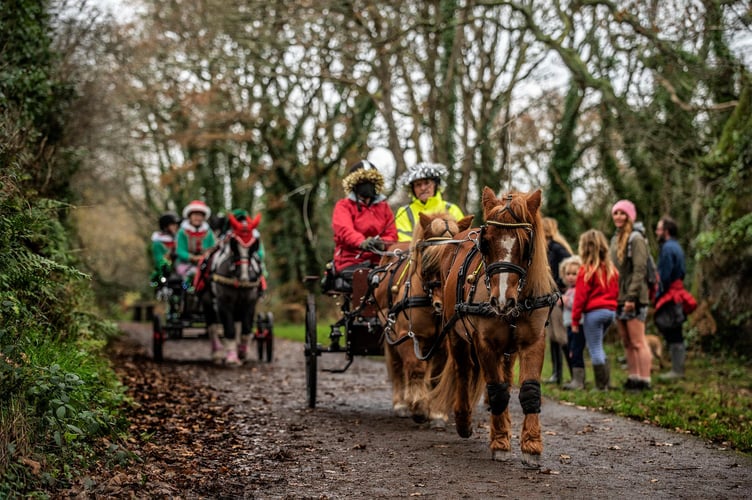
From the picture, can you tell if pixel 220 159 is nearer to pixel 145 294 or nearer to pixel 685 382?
pixel 145 294

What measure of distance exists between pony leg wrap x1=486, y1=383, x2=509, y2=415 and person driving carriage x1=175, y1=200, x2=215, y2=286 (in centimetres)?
967

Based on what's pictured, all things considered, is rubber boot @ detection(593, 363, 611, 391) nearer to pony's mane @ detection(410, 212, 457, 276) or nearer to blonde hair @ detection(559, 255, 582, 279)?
blonde hair @ detection(559, 255, 582, 279)

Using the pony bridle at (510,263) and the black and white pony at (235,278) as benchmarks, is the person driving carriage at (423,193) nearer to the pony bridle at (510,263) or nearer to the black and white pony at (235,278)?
the pony bridle at (510,263)

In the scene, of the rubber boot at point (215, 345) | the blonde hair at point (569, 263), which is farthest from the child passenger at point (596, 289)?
the rubber boot at point (215, 345)

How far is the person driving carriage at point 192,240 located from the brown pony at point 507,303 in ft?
30.7

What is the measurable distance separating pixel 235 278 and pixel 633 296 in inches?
245

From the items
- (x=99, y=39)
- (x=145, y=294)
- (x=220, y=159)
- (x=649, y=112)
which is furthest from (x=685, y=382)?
(x=145, y=294)

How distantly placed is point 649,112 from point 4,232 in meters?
14.4

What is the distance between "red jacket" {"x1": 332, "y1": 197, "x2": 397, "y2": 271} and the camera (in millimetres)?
9383

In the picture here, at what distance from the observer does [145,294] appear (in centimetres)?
3947

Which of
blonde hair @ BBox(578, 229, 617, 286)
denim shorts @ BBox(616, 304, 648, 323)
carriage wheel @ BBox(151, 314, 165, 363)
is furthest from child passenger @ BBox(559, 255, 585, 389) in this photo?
carriage wheel @ BBox(151, 314, 165, 363)

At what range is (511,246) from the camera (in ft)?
20.0

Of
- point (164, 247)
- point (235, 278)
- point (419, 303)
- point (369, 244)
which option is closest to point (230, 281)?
point (235, 278)

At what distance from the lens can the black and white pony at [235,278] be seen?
45.0ft
